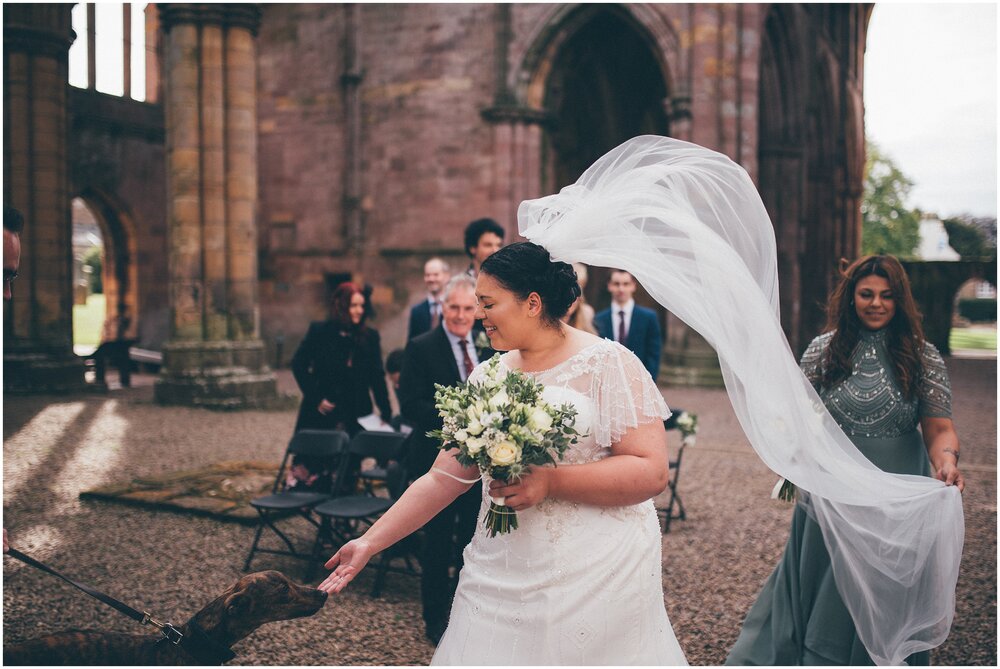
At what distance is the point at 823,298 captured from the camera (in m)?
24.0

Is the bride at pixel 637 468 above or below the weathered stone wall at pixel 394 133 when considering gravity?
below

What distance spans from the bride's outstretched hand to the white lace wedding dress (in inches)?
13.1

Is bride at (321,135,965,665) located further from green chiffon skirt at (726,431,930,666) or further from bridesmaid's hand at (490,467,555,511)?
green chiffon skirt at (726,431,930,666)

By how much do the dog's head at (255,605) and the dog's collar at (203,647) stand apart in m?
0.03

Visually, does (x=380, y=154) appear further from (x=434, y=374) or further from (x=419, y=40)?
(x=434, y=374)

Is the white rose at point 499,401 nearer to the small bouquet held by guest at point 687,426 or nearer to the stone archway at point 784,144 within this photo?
the small bouquet held by guest at point 687,426

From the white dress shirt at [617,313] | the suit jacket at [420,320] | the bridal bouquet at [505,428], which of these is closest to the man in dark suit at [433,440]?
the suit jacket at [420,320]

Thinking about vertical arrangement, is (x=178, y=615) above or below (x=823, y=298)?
Answer: below

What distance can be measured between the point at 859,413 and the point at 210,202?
10931 millimetres

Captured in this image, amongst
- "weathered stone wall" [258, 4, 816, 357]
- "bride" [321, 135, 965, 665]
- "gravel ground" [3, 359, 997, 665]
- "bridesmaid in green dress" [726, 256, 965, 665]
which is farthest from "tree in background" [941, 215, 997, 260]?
"bride" [321, 135, 965, 665]

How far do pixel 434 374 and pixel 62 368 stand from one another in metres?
12.0

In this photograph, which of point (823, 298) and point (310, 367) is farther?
point (823, 298)

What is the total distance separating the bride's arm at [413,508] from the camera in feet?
7.80

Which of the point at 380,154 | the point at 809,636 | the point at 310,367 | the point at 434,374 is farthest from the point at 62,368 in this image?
the point at 809,636
